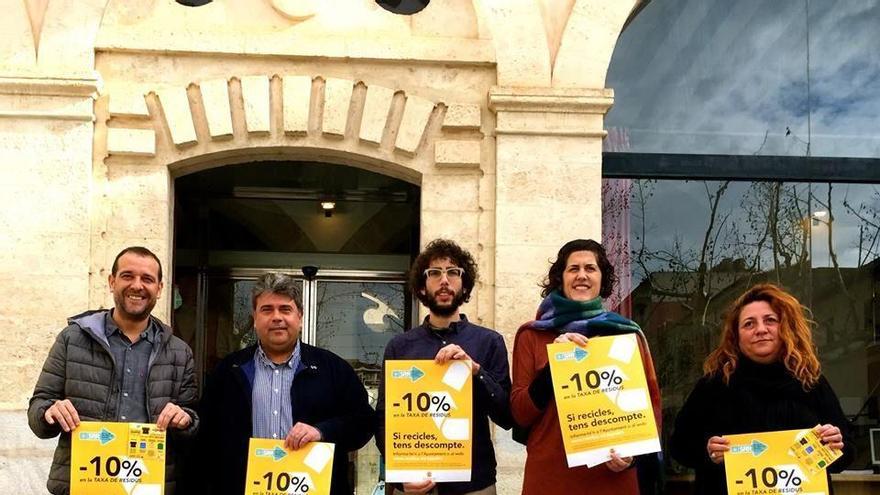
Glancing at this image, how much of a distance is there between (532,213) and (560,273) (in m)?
2.38

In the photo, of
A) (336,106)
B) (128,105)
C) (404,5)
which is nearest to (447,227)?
(336,106)

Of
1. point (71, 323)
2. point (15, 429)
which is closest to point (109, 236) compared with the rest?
point (15, 429)

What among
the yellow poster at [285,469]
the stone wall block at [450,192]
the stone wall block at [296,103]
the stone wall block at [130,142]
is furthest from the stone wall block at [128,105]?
the yellow poster at [285,469]

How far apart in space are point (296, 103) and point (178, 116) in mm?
838

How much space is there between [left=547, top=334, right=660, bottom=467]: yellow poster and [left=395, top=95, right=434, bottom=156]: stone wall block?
3.13 m

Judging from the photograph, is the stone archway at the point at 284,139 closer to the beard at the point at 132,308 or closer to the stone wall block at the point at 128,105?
the stone wall block at the point at 128,105

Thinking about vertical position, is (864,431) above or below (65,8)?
below

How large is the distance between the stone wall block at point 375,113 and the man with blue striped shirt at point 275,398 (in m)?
2.60

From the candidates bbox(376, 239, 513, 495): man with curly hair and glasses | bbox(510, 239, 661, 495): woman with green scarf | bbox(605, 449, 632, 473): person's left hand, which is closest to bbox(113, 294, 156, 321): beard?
bbox(376, 239, 513, 495): man with curly hair and glasses

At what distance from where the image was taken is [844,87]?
852 cm

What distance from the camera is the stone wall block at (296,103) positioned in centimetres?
721

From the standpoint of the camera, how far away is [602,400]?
4453 mm

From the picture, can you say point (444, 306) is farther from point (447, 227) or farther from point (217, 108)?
point (217, 108)

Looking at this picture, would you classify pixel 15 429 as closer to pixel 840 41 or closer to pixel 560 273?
pixel 560 273
